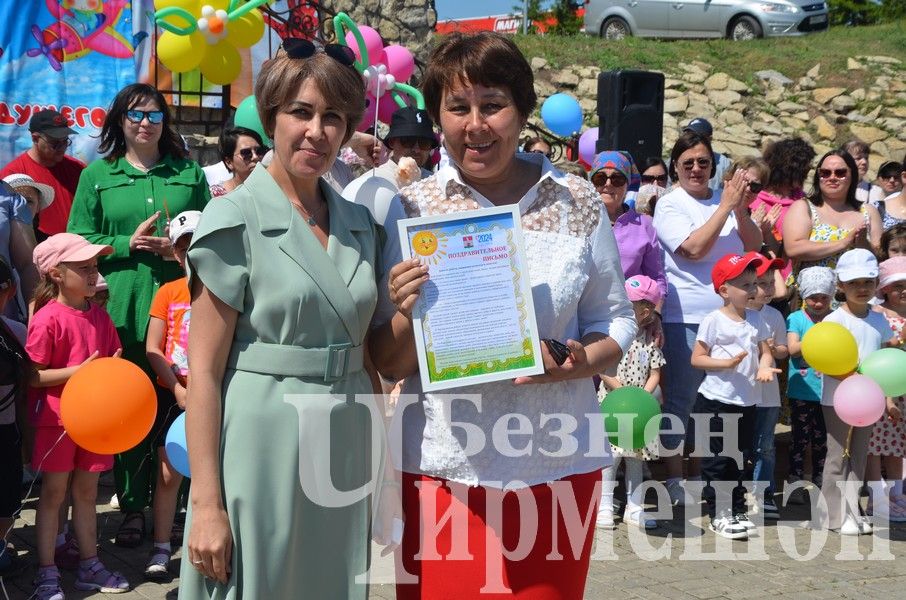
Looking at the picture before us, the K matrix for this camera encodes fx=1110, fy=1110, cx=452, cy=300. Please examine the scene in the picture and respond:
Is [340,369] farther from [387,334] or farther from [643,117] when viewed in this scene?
[643,117]

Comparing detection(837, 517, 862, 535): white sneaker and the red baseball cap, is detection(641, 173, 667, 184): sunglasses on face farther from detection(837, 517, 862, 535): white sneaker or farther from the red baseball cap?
detection(837, 517, 862, 535): white sneaker

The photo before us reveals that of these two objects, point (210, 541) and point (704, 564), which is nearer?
point (210, 541)

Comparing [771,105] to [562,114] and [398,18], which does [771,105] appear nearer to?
[562,114]

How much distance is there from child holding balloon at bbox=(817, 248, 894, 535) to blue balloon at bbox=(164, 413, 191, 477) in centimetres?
376

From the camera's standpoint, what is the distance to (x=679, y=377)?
22.3ft

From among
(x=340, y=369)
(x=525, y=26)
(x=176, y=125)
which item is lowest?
(x=340, y=369)

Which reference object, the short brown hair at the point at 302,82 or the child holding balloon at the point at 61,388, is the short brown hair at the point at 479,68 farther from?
the child holding balloon at the point at 61,388

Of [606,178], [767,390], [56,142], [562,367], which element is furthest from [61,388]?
[767,390]

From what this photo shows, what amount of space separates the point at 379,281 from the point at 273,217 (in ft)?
1.18

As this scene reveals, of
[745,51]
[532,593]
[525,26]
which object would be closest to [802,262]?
[532,593]

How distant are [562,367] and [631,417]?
275 cm

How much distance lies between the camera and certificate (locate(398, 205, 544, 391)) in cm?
272

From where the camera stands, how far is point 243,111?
6.63m

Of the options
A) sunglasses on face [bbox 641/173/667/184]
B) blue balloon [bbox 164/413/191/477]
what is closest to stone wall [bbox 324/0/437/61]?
sunglasses on face [bbox 641/173/667/184]
